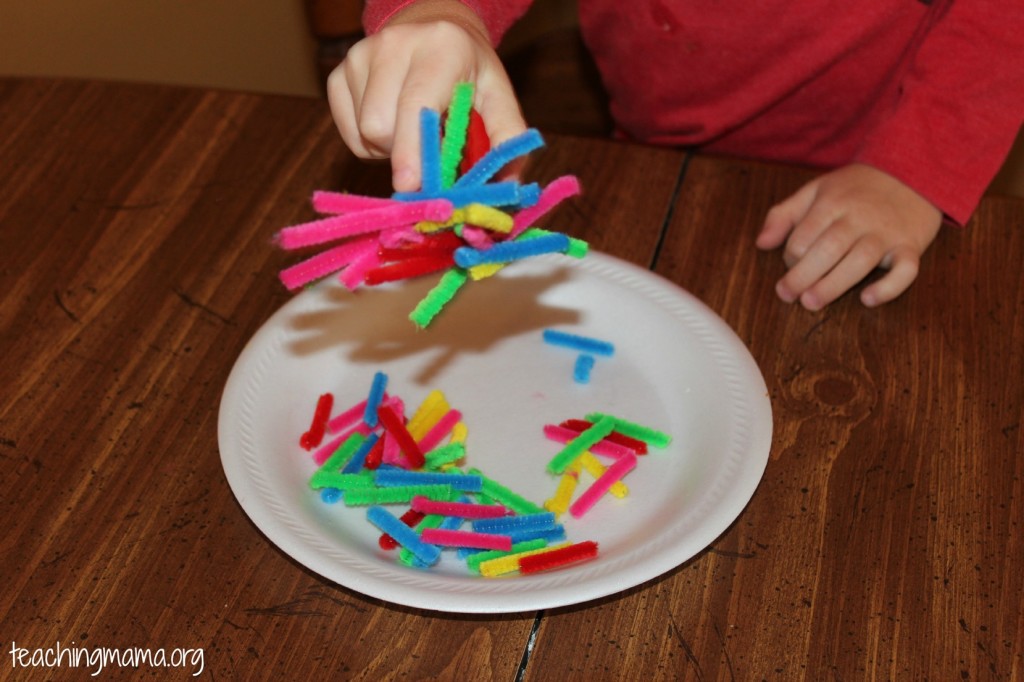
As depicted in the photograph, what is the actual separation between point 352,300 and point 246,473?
245mm

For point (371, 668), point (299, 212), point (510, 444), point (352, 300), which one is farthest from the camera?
point (299, 212)

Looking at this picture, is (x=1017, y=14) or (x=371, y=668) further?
(x=1017, y=14)

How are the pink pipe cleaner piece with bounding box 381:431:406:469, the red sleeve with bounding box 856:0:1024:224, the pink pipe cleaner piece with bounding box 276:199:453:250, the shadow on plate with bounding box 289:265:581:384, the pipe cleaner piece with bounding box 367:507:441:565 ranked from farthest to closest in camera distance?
the red sleeve with bounding box 856:0:1024:224 → the shadow on plate with bounding box 289:265:581:384 → the pink pipe cleaner piece with bounding box 381:431:406:469 → the pipe cleaner piece with bounding box 367:507:441:565 → the pink pipe cleaner piece with bounding box 276:199:453:250

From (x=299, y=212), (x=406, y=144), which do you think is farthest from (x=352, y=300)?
(x=406, y=144)

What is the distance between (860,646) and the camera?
26.6 inches

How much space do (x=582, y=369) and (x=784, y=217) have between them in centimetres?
28

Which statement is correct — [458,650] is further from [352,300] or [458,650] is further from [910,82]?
[910,82]

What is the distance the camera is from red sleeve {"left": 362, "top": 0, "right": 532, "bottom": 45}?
0.92 metres

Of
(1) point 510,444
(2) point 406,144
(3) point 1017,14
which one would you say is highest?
(2) point 406,144

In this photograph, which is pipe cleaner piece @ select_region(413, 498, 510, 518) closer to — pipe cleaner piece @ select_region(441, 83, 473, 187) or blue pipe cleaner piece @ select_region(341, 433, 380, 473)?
blue pipe cleaner piece @ select_region(341, 433, 380, 473)

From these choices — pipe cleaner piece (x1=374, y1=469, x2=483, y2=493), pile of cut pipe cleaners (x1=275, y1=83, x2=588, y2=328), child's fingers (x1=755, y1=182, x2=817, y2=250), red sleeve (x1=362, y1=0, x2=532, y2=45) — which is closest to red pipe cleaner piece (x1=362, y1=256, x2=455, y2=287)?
pile of cut pipe cleaners (x1=275, y1=83, x2=588, y2=328)

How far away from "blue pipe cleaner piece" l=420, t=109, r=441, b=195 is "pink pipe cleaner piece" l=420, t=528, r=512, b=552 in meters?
0.25

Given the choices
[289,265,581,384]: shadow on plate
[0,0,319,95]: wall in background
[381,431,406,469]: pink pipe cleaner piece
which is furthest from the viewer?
[0,0,319,95]: wall in background

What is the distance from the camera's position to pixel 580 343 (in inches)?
36.4
